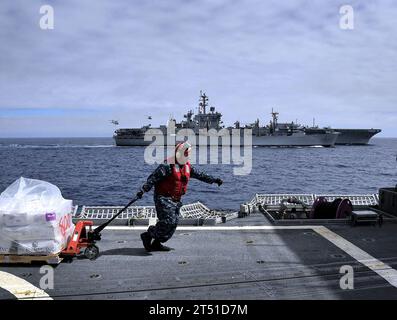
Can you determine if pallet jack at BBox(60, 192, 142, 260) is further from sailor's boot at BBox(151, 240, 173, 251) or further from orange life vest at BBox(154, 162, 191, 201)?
sailor's boot at BBox(151, 240, 173, 251)

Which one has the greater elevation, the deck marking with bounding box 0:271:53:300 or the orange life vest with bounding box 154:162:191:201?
the orange life vest with bounding box 154:162:191:201

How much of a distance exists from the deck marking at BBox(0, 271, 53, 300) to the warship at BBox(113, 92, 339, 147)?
363ft

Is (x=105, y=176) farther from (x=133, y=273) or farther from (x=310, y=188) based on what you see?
(x=133, y=273)

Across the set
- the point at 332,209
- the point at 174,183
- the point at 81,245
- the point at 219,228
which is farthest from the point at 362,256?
the point at 81,245

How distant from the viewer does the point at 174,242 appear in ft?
25.2

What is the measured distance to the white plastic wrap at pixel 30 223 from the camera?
5836mm

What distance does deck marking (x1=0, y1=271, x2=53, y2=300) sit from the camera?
484 cm

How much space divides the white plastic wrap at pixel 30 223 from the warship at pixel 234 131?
10994cm

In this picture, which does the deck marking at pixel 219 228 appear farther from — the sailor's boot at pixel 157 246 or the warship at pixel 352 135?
the warship at pixel 352 135

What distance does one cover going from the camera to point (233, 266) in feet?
20.2

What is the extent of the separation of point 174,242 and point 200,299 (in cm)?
292

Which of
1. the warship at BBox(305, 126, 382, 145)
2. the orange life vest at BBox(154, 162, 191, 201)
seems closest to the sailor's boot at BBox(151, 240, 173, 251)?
the orange life vest at BBox(154, 162, 191, 201)

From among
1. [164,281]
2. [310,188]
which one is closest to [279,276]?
[164,281]

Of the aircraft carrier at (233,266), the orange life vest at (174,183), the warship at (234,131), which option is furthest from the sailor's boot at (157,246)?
the warship at (234,131)
